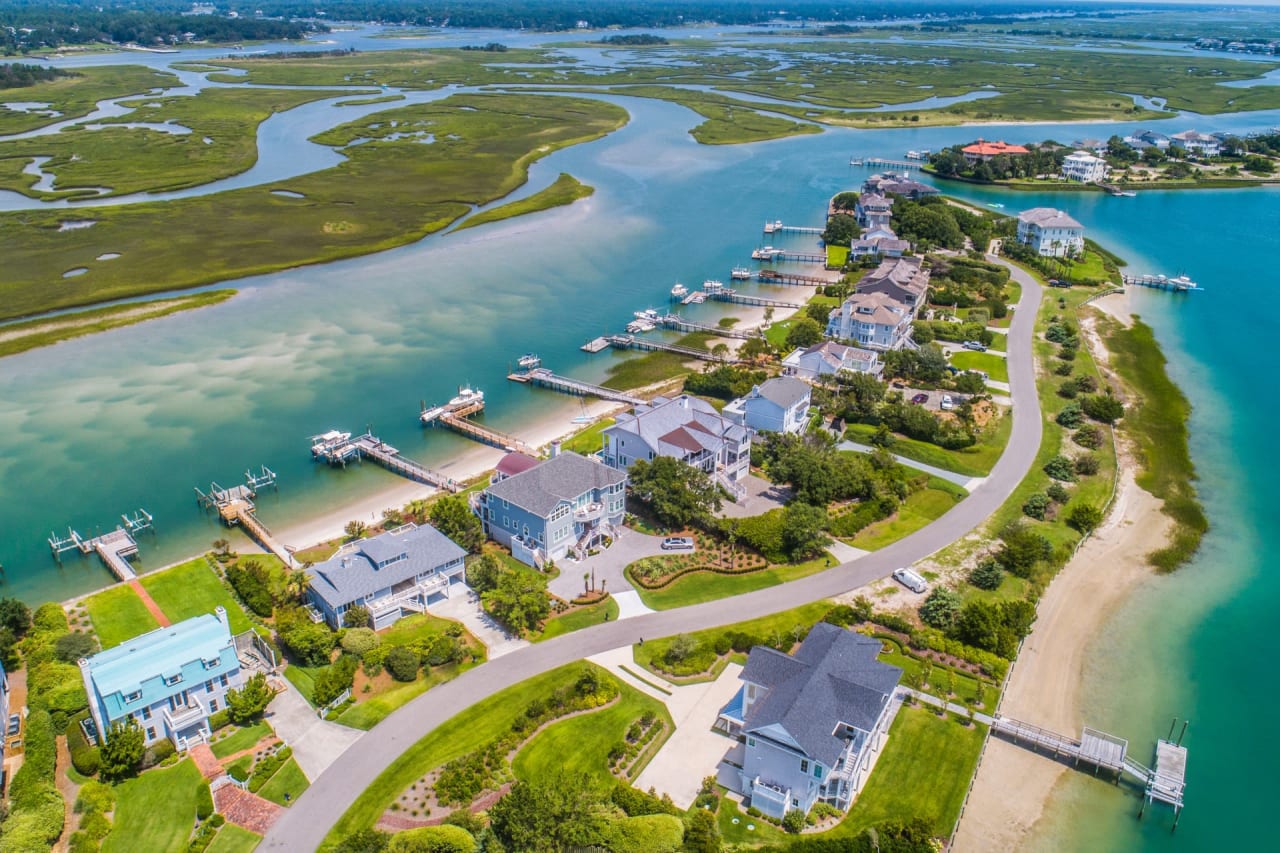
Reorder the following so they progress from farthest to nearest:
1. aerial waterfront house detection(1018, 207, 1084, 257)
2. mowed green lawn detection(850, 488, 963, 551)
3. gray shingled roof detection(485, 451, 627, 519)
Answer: aerial waterfront house detection(1018, 207, 1084, 257)
mowed green lawn detection(850, 488, 963, 551)
gray shingled roof detection(485, 451, 627, 519)

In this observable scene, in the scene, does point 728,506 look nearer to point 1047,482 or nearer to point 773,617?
point 773,617

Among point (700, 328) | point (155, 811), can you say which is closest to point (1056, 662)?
point (155, 811)

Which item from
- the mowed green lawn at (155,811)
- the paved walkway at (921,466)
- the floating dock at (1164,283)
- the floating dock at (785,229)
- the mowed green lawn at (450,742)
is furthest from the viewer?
the floating dock at (785,229)

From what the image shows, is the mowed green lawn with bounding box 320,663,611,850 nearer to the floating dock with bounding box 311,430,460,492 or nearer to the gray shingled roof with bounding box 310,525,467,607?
the gray shingled roof with bounding box 310,525,467,607

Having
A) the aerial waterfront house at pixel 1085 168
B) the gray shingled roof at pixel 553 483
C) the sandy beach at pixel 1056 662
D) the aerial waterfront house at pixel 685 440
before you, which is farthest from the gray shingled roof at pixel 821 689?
the aerial waterfront house at pixel 1085 168

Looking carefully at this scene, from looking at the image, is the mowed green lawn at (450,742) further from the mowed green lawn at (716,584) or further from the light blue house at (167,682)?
the light blue house at (167,682)

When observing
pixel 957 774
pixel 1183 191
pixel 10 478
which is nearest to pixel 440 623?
pixel 957 774

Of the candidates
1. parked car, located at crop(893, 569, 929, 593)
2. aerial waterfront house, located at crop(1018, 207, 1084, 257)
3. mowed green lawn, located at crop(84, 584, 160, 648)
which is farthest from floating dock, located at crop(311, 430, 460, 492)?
aerial waterfront house, located at crop(1018, 207, 1084, 257)

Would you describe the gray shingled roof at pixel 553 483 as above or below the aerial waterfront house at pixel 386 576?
above

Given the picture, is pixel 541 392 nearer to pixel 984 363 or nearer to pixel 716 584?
pixel 716 584
